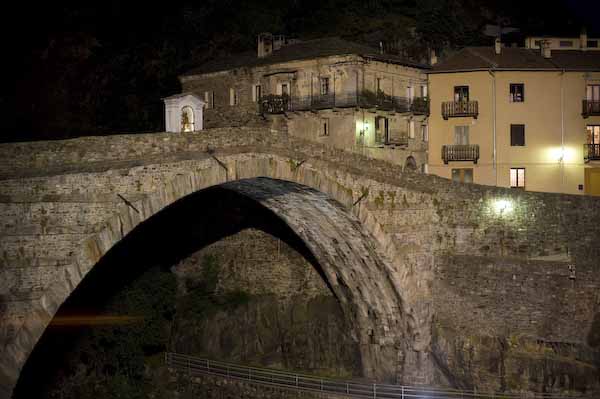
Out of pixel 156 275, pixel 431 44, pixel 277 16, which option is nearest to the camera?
pixel 156 275

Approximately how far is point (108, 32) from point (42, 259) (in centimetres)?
3903

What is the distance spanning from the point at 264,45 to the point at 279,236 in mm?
11817

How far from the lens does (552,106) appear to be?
3875cm

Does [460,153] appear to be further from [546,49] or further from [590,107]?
[546,49]

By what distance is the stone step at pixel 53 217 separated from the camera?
19578 millimetres

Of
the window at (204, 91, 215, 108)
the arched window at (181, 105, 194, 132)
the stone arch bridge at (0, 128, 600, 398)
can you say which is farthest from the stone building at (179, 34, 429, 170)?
the stone arch bridge at (0, 128, 600, 398)

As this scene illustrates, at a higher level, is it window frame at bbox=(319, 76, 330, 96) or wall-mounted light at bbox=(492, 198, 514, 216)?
window frame at bbox=(319, 76, 330, 96)

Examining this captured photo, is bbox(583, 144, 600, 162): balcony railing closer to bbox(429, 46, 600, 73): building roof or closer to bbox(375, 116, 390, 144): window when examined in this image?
bbox(429, 46, 600, 73): building roof

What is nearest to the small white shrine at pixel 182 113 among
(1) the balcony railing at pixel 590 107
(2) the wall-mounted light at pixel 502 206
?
(2) the wall-mounted light at pixel 502 206

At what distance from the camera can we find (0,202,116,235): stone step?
1958cm

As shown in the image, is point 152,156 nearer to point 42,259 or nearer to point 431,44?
point 42,259

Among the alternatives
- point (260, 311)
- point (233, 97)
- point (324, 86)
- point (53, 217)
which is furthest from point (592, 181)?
point (53, 217)

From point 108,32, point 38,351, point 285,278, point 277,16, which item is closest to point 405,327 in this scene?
point 285,278

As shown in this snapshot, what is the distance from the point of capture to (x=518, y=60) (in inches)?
1567
